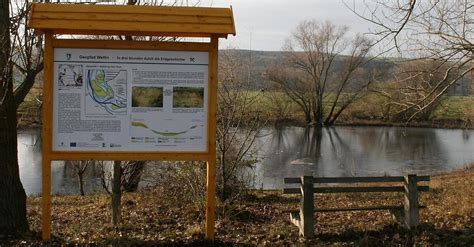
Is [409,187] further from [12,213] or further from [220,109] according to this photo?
[12,213]

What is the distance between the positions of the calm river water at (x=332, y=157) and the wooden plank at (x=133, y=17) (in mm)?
7367

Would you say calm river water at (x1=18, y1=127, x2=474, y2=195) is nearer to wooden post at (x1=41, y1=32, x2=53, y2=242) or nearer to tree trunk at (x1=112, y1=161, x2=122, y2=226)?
tree trunk at (x1=112, y1=161, x2=122, y2=226)

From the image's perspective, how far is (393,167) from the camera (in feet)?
83.8

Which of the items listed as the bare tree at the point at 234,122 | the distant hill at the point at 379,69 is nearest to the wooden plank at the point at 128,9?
the bare tree at the point at 234,122

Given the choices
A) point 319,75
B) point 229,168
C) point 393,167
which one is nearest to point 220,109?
point 229,168

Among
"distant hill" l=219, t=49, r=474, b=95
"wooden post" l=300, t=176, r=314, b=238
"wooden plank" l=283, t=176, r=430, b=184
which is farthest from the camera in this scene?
"distant hill" l=219, t=49, r=474, b=95

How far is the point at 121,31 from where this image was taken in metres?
6.30

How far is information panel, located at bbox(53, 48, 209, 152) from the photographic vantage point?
21.0ft

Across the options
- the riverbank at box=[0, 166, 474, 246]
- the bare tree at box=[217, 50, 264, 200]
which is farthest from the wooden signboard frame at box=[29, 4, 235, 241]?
the bare tree at box=[217, 50, 264, 200]

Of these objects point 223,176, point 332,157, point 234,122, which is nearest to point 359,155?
point 332,157

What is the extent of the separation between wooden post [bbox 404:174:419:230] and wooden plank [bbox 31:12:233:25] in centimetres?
341

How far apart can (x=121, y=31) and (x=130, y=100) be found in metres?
0.85

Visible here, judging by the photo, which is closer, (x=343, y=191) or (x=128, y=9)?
(x=128, y=9)

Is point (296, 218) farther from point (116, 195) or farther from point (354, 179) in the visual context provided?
point (116, 195)
